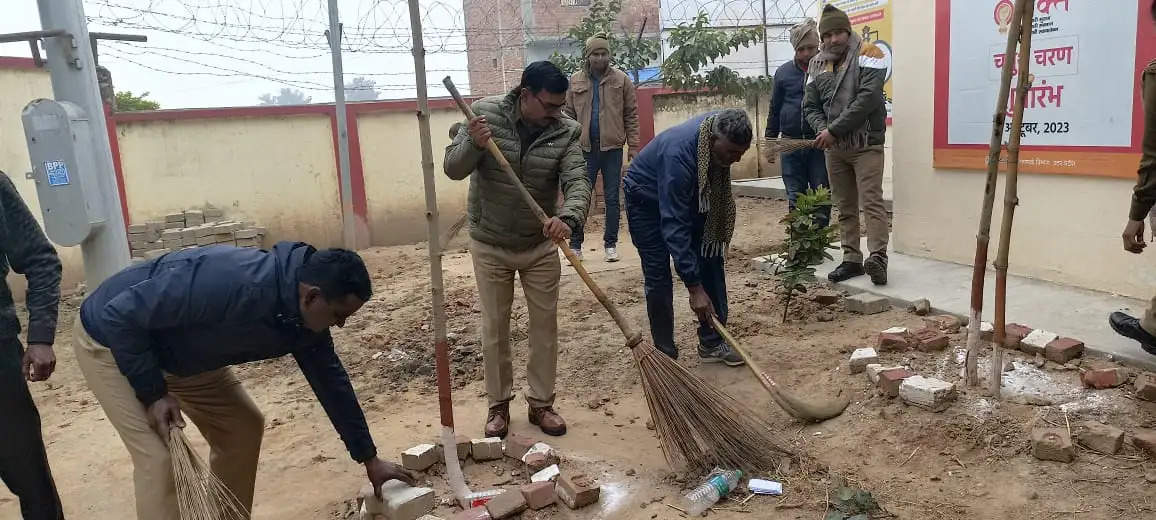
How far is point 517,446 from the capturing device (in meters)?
3.55

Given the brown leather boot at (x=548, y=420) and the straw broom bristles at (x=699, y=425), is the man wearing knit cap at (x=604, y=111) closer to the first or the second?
the brown leather boot at (x=548, y=420)

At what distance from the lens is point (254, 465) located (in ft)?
10.1

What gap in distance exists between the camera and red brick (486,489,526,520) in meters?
3.05

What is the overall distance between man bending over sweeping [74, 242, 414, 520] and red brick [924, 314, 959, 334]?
310cm

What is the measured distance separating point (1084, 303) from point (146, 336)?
4562 mm

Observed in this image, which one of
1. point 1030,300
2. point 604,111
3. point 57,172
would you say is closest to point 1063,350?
point 1030,300

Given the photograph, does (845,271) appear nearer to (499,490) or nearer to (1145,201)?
(1145,201)

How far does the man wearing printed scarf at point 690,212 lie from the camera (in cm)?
388

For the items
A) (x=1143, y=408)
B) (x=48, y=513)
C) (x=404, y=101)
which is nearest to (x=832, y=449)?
(x=1143, y=408)

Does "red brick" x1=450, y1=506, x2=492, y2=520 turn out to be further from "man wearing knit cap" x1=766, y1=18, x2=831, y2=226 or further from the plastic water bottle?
"man wearing knit cap" x1=766, y1=18, x2=831, y2=226

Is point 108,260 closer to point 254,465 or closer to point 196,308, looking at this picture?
point 254,465

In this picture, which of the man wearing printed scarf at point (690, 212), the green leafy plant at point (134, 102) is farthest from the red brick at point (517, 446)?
the green leafy plant at point (134, 102)

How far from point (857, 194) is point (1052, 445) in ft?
9.01

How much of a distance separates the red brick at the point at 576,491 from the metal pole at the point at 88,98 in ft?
8.42
